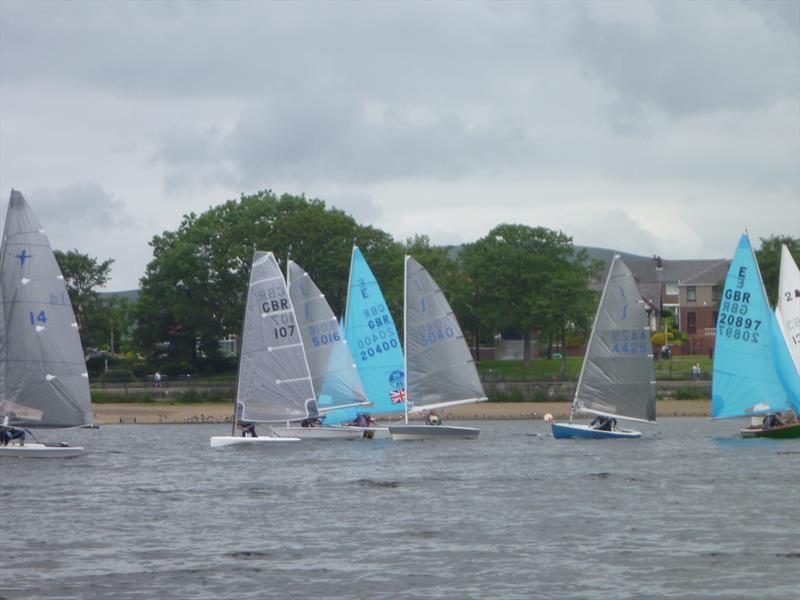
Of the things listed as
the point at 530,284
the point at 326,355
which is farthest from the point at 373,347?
the point at 530,284

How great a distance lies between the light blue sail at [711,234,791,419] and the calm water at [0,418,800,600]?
235cm

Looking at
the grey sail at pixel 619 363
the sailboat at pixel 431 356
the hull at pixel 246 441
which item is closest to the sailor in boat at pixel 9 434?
the hull at pixel 246 441

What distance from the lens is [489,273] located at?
99.9 meters

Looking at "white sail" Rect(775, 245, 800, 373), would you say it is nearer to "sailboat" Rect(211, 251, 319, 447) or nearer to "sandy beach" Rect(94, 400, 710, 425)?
"sailboat" Rect(211, 251, 319, 447)

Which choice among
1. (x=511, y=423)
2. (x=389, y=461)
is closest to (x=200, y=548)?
(x=389, y=461)

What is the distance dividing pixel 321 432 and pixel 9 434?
1366 cm

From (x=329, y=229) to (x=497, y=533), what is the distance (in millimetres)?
67985

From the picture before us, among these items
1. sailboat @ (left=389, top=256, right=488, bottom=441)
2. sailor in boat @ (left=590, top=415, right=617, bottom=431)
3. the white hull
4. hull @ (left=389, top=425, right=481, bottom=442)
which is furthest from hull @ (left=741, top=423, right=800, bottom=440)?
the white hull

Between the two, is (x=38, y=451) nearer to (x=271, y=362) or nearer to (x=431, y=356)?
(x=271, y=362)

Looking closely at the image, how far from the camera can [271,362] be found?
179 ft

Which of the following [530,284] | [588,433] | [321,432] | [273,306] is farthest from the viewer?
[530,284]

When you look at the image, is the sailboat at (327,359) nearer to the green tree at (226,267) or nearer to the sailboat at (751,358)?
the sailboat at (751,358)

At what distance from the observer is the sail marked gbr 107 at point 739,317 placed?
184ft

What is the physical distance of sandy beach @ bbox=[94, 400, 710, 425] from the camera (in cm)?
7762
